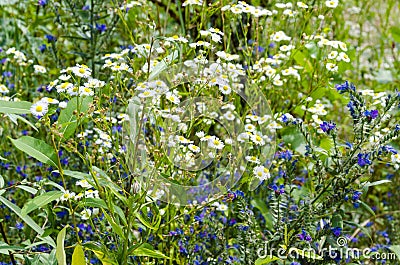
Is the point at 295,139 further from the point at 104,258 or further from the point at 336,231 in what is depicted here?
the point at 104,258

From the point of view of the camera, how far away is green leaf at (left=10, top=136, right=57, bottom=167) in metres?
1.36

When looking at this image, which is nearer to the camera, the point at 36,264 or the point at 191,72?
the point at 36,264

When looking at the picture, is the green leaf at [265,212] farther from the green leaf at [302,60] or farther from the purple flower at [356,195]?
the green leaf at [302,60]

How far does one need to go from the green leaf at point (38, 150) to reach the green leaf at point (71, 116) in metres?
0.05

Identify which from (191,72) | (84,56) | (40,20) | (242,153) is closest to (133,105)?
(191,72)

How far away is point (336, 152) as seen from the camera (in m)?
1.58

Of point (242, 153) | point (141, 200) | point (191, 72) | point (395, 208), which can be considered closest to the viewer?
point (141, 200)

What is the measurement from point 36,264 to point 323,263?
0.73m

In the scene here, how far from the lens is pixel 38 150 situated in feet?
4.53

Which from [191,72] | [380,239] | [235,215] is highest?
[191,72]

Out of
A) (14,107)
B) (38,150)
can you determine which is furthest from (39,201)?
(14,107)

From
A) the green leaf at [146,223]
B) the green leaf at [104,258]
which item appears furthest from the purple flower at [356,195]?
the green leaf at [104,258]

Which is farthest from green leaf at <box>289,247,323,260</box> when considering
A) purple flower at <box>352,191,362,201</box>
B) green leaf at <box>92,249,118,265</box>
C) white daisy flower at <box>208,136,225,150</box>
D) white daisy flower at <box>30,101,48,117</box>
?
white daisy flower at <box>30,101,48,117</box>

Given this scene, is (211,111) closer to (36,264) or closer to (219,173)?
(219,173)
